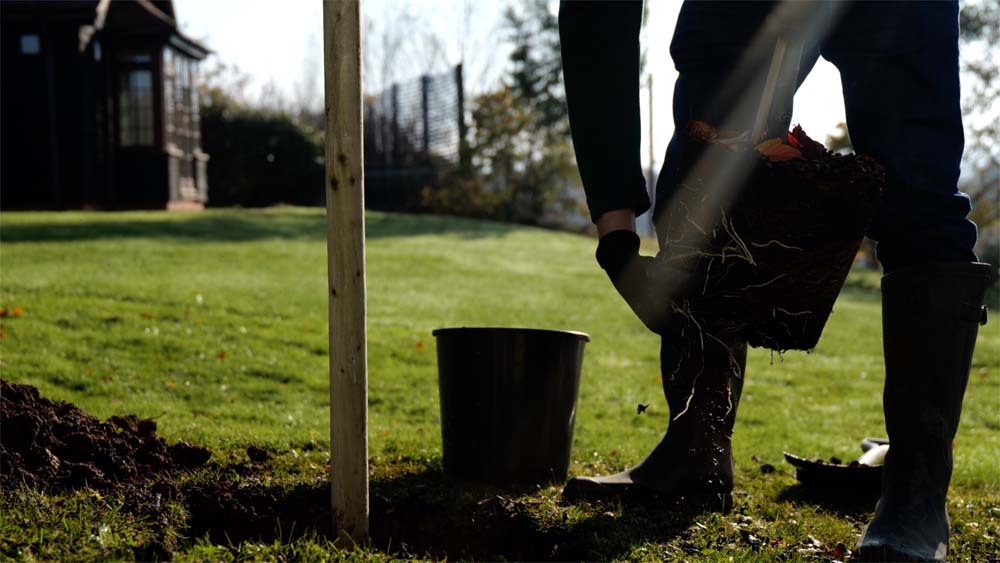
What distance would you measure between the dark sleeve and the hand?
9cm

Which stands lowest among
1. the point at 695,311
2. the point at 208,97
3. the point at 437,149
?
the point at 695,311

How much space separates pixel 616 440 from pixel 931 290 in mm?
1979

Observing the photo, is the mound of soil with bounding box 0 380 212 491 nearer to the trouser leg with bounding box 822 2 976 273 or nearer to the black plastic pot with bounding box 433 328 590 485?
the black plastic pot with bounding box 433 328 590 485

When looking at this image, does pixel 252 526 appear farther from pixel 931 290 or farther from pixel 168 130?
pixel 168 130

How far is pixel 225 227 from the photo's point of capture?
43.2 feet

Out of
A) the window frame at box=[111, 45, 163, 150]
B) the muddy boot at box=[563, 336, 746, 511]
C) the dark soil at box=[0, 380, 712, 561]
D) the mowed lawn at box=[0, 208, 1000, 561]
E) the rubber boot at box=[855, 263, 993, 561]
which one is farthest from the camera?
the window frame at box=[111, 45, 163, 150]

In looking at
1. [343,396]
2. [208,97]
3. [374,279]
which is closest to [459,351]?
[343,396]

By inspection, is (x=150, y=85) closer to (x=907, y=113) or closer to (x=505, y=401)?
(x=505, y=401)

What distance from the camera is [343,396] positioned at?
203cm

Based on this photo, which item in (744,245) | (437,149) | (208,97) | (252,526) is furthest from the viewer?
(208,97)

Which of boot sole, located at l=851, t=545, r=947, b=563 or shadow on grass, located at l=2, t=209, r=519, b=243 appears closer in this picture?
boot sole, located at l=851, t=545, r=947, b=563

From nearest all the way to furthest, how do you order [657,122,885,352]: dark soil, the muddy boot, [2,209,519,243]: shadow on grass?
[657,122,885,352]: dark soil
the muddy boot
[2,209,519,243]: shadow on grass

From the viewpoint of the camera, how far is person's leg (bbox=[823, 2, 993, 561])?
2107 millimetres

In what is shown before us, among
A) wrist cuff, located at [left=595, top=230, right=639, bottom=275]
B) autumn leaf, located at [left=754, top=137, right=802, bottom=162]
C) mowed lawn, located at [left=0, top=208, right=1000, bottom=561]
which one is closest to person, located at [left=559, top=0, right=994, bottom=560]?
wrist cuff, located at [left=595, top=230, right=639, bottom=275]
